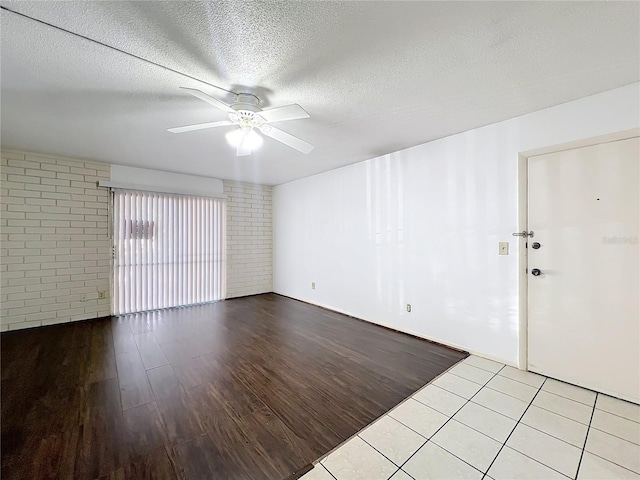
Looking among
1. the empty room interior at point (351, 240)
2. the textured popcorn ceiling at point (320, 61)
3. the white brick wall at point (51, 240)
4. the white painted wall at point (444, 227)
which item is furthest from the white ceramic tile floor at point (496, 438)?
the white brick wall at point (51, 240)

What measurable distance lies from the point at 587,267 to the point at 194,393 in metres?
3.42

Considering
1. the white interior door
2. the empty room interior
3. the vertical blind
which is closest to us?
the empty room interior

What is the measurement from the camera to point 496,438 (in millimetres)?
1648

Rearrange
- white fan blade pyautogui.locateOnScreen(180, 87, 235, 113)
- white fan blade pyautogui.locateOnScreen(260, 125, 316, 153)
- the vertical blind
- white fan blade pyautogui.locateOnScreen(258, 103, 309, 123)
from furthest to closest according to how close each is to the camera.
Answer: the vertical blind, white fan blade pyautogui.locateOnScreen(260, 125, 316, 153), white fan blade pyautogui.locateOnScreen(258, 103, 309, 123), white fan blade pyautogui.locateOnScreen(180, 87, 235, 113)

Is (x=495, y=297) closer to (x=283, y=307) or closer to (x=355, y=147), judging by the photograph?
(x=355, y=147)

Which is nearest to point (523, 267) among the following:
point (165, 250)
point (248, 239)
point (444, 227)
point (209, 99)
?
point (444, 227)

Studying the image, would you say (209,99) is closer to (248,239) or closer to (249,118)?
(249,118)

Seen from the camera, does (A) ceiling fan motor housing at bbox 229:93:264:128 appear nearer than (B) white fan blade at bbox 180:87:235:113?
No

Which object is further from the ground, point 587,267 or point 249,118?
point 249,118

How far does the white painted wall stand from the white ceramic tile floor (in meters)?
0.67

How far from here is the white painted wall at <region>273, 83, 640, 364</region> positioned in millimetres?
2438

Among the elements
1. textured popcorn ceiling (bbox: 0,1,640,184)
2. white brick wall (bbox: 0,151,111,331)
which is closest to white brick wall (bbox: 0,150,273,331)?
white brick wall (bbox: 0,151,111,331)

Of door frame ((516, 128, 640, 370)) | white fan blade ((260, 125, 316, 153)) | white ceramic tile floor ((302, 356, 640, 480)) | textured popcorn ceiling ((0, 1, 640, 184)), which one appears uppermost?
textured popcorn ceiling ((0, 1, 640, 184))

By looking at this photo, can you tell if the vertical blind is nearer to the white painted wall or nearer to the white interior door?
the white painted wall
